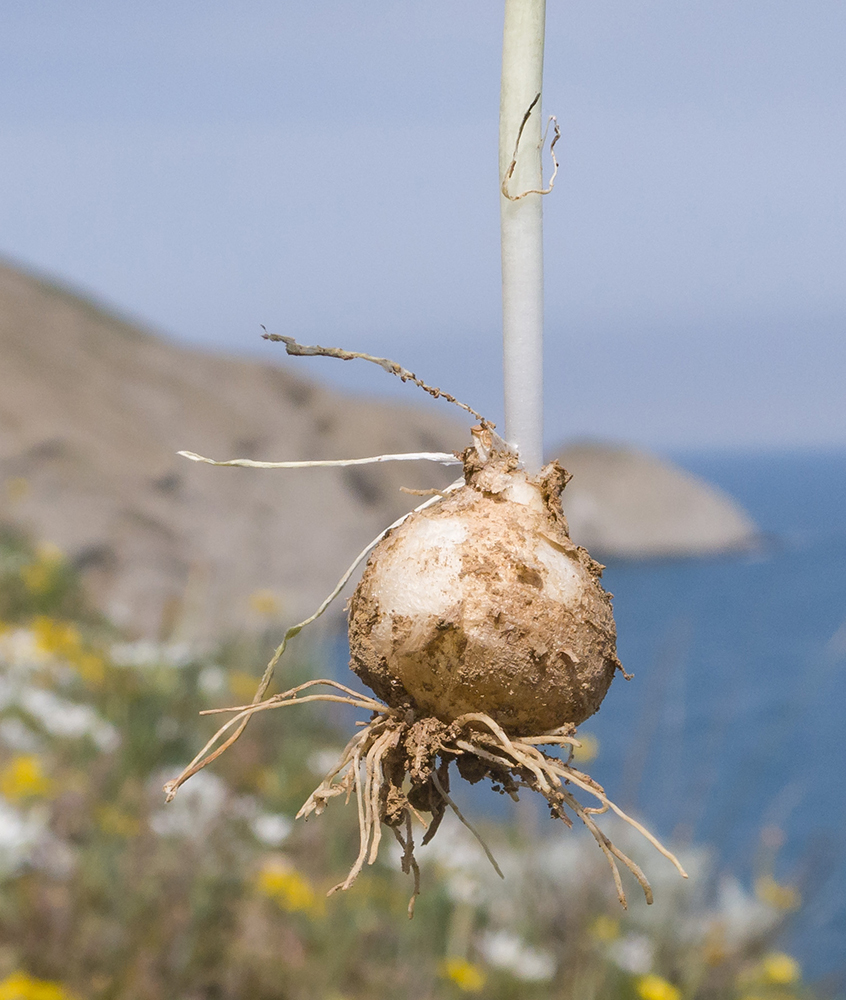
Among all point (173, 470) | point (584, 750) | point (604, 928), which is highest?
point (584, 750)

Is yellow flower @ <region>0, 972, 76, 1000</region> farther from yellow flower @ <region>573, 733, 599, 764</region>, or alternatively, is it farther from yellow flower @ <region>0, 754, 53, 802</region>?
yellow flower @ <region>573, 733, 599, 764</region>

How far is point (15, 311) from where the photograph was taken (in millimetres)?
7516

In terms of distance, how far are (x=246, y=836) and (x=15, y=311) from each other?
5.66 meters

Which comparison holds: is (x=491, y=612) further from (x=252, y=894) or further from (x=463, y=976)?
(x=252, y=894)

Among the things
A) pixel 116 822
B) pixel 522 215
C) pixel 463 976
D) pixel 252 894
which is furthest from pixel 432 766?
pixel 116 822

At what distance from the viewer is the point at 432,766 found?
66 cm

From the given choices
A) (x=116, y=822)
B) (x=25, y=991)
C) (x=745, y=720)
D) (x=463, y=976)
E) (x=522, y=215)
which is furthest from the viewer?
(x=745, y=720)

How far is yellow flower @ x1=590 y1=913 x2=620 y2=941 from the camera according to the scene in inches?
115

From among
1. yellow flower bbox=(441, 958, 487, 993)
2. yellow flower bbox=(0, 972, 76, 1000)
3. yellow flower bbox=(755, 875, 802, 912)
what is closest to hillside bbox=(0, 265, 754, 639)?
yellow flower bbox=(755, 875, 802, 912)

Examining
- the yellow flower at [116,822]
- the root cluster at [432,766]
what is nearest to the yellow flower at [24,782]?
the yellow flower at [116,822]

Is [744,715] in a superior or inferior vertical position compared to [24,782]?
inferior

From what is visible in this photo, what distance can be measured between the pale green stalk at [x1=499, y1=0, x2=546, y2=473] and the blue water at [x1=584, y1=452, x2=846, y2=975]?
2182 mm

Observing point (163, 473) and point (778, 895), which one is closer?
point (778, 895)

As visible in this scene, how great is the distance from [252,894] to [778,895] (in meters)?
1.60
